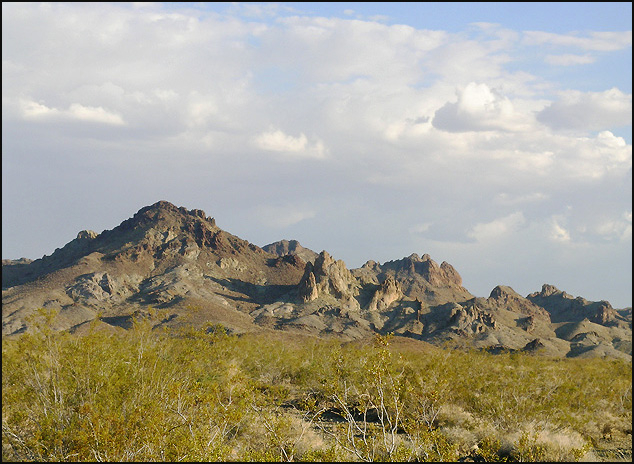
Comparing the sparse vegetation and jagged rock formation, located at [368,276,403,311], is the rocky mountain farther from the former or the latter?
the sparse vegetation

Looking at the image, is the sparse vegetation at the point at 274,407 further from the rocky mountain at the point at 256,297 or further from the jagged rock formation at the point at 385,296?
the jagged rock formation at the point at 385,296

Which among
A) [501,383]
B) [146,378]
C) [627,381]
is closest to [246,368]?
[501,383]

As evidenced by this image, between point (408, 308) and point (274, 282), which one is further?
point (274, 282)

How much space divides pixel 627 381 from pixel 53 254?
159374 mm

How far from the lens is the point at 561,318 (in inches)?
5763

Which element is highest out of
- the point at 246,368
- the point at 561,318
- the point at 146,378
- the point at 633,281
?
the point at 633,281

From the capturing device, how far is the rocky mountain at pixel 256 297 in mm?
106125

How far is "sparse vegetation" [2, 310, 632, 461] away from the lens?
12.2 metres

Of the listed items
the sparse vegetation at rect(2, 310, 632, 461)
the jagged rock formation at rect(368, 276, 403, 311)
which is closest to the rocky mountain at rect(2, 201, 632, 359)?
the jagged rock formation at rect(368, 276, 403, 311)

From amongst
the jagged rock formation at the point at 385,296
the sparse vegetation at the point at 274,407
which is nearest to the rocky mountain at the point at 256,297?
the jagged rock formation at the point at 385,296

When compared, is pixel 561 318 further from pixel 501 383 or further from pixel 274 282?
pixel 501 383

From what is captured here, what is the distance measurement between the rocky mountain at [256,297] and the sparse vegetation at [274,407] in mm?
70825

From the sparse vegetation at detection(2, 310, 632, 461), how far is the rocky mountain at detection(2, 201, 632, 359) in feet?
232

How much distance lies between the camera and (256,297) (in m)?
134
